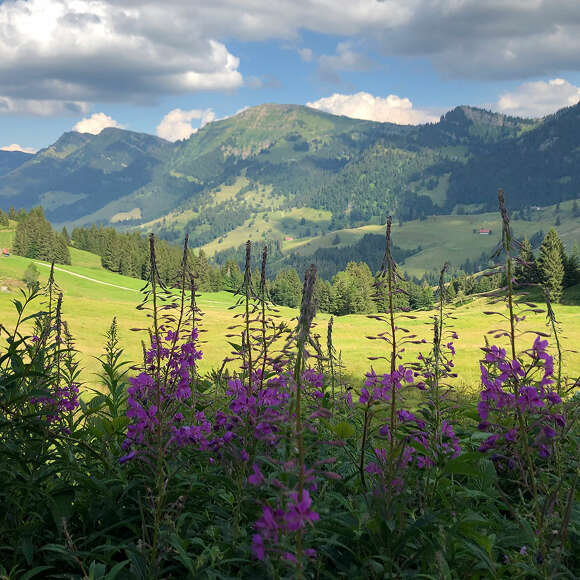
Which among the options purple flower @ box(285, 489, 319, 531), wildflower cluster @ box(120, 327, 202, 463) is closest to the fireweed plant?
purple flower @ box(285, 489, 319, 531)

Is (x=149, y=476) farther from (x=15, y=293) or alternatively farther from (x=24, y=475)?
(x=15, y=293)

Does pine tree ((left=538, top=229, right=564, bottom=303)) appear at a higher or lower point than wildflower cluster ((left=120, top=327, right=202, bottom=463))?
higher

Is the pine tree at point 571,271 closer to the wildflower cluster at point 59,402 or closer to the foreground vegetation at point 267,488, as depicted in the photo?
the foreground vegetation at point 267,488

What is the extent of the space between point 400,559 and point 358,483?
3.19 ft

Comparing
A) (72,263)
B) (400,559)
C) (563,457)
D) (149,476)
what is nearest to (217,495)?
(149,476)

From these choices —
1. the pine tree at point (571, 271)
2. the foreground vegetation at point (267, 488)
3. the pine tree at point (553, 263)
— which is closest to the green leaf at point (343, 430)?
the foreground vegetation at point (267, 488)

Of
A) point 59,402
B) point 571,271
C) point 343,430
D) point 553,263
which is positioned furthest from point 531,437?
point 571,271

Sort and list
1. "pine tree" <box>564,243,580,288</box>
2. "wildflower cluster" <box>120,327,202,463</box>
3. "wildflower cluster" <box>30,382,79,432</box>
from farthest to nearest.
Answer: "pine tree" <box>564,243,580,288</box>
"wildflower cluster" <box>30,382,79,432</box>
"wildflower cluster" <box>120,327,202,463</box>

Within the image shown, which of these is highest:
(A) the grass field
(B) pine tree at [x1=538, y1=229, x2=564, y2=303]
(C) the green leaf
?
(B) pine tree at [x1=538, y1=229, x2=564, y2=303]

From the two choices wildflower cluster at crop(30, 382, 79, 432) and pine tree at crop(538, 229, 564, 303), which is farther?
pine tree at crop(538, 229, 564, 303)

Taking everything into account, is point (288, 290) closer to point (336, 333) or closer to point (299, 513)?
point (336, 333)

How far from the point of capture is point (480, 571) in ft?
12.1

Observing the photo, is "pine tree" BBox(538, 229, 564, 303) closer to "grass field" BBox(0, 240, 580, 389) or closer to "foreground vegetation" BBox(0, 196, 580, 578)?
"grass field" BBox(0, 240, 580, 389)

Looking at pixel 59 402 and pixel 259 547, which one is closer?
pixel 259 547
